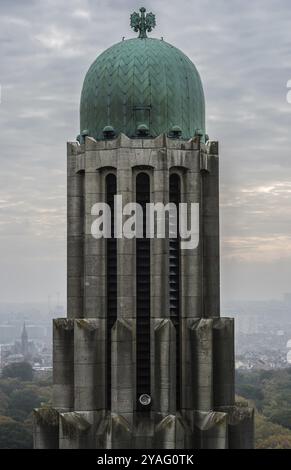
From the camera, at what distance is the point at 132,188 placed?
45.4 metres

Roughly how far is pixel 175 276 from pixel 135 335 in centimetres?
335

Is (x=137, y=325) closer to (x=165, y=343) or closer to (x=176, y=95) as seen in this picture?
(x=165, y=343)

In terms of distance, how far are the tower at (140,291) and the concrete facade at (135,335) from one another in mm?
53

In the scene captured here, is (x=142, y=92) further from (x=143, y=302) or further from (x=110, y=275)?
(x=143, y=302)

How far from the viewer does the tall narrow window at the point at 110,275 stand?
45875 millimetres

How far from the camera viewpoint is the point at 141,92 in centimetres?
4569

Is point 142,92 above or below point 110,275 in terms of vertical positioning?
above

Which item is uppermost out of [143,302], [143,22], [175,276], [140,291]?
[143,22]

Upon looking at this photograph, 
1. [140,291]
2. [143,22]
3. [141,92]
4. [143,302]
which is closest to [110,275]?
[140,291]

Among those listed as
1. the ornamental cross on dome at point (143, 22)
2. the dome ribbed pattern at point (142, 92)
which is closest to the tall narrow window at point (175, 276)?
the dome ribbed pattern at point (142, 92)

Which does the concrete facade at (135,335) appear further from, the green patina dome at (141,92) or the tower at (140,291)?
the green patina dome at (141,92)

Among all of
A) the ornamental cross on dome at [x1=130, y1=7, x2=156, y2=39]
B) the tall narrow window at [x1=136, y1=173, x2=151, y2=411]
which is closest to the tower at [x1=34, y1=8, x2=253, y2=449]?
the tall narrow window at [x1=136, y1=173, x2=151, y2=411]

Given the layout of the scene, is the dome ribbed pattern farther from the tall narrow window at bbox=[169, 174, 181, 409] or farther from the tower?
the tall narrow window at bbox=[169, 174, 181, 409]
